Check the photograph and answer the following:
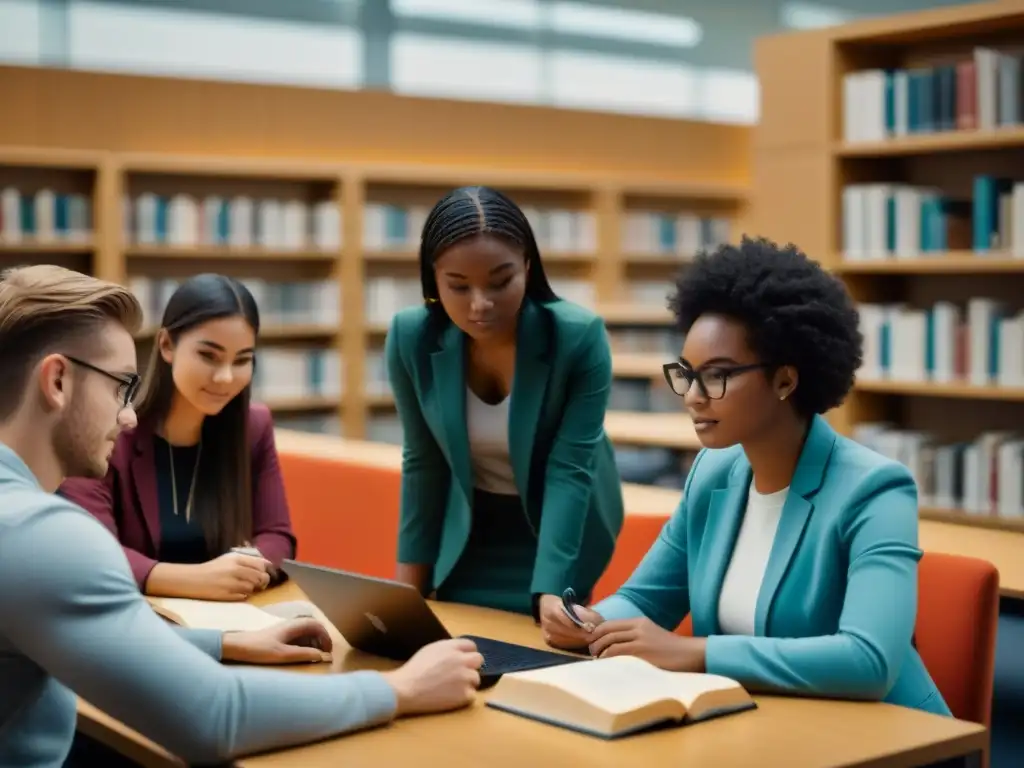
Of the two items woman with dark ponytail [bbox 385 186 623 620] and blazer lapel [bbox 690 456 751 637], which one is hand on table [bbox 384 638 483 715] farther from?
woman with dark ponytail [bbox 385 186 623 620]

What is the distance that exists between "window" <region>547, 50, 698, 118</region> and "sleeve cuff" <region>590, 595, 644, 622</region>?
8.16 metres

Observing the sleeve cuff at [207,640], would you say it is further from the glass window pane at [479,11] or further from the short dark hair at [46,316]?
the glass window pane at [479,11]

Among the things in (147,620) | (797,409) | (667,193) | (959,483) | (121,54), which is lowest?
(959,483)

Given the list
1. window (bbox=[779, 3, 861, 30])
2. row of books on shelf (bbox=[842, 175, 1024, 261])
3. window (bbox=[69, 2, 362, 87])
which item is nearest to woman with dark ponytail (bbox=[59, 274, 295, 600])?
row of books on shelf (bbox=[842, 175, 1024, 261])

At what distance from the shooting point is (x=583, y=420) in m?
2.59

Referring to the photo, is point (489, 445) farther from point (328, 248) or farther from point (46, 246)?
point (328, 248)

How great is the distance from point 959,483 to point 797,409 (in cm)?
379

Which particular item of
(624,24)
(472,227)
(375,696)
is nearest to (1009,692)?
(472,227)

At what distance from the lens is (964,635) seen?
2.32 m

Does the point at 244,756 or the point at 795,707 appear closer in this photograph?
the point at 244,756

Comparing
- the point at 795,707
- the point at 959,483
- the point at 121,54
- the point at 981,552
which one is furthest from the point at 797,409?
the point at 121,54

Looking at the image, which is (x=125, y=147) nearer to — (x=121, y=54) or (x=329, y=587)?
(x=121, y=54)

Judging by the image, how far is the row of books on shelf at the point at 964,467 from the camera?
5.48m

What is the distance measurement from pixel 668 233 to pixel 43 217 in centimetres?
431
